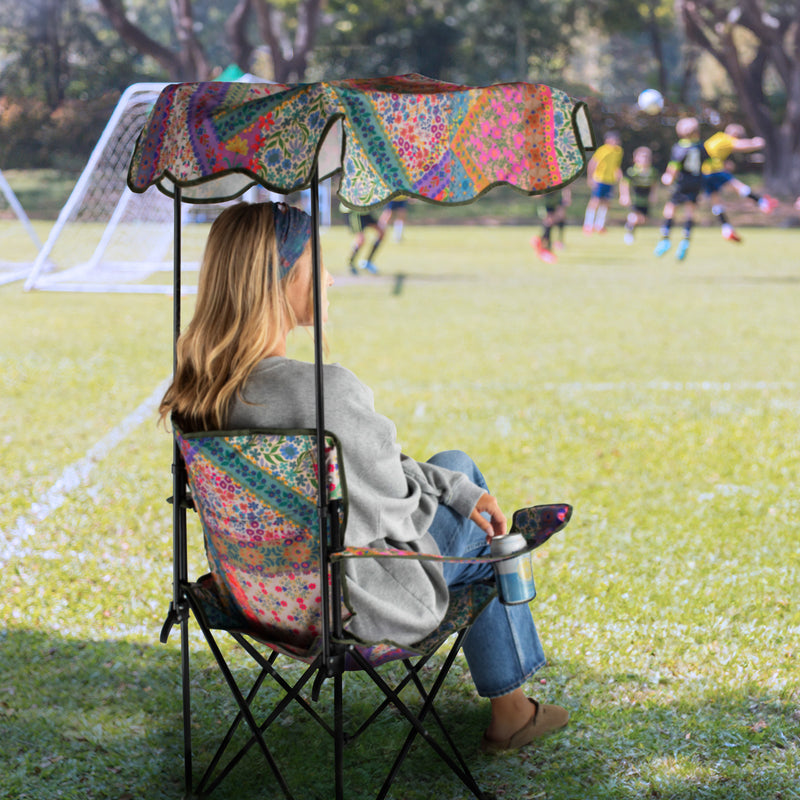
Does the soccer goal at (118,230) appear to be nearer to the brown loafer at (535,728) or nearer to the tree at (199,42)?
the brown loafer at (535,728)

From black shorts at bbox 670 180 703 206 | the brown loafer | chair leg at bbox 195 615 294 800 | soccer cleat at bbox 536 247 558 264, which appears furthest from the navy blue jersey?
chair leg at bbox 195 615 294 800

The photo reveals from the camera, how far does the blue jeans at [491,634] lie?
111 inches

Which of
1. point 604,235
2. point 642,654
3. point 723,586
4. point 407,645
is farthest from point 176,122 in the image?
point 604,235

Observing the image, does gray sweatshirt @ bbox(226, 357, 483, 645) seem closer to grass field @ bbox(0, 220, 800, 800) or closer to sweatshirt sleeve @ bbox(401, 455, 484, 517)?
sweatshirt sleeve @ bbox(401, 455, 484, 517)

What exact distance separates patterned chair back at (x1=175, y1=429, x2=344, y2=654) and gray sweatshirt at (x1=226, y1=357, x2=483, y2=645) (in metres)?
0.09

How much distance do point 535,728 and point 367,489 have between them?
103 cm

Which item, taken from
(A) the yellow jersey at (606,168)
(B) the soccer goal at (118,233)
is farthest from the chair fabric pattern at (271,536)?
(A) the yellow jersey at (606,168)

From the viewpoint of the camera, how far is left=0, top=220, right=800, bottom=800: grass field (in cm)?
297

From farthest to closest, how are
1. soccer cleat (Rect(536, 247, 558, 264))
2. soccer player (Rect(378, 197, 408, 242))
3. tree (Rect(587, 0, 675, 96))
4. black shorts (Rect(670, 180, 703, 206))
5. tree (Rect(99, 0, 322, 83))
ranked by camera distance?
tree (Rect(587, 0, 675, 96)) < tree (Rect(99, 0, 322, 83)) < black shorts (Rect(670, 180, 703, 206)) < soccer cleat (Rect(536, 247, 558, 264)) < soccer player (Rect(378, 197, 408, 242))

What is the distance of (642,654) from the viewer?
3.60 meters

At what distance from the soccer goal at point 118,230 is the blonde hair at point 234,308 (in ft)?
32.4

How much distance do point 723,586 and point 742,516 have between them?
934 millimetres

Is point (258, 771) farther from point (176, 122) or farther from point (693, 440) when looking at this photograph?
point (693, 440)

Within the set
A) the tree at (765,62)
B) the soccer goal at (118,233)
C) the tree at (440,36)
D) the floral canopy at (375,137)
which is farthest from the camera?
the tree at (440,36)
